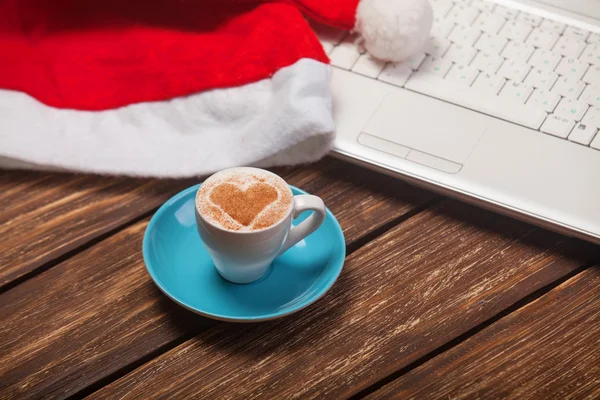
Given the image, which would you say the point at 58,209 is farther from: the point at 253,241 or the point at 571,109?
the point at 571,109

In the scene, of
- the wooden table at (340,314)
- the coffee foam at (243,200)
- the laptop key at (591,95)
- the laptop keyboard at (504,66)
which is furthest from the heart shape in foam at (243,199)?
the laptop key at (591,95)

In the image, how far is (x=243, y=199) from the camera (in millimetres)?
578

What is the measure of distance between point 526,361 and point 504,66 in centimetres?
34

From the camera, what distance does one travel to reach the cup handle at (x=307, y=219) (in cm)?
59

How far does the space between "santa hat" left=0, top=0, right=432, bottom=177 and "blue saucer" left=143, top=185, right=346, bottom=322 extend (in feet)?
0.23

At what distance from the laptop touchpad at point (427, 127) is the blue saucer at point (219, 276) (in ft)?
0.38

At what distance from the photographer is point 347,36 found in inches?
32.2

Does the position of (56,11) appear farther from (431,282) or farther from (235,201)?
(431,282)

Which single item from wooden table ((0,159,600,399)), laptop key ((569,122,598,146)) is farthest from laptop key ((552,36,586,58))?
wooden table ((0,159,600,399))

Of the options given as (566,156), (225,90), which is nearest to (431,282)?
Answer: (566,156)

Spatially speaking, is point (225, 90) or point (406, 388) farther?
point (225, 90)

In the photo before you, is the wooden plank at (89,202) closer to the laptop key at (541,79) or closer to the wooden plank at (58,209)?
the wooden plank at (58,209)

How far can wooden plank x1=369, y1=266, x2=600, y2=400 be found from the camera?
56 cm

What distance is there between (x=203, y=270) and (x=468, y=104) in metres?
0.33
